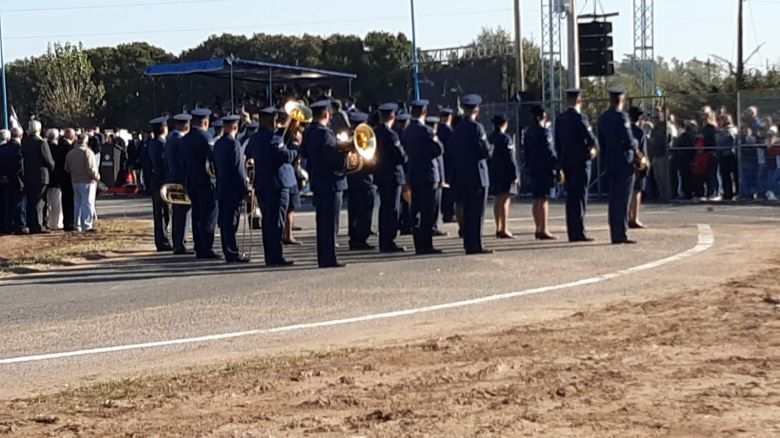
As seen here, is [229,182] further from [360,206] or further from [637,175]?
[637,175]

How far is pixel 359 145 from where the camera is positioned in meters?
16.8

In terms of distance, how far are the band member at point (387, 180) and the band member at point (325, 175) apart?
172cm

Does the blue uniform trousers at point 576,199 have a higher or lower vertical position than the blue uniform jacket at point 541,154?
lower

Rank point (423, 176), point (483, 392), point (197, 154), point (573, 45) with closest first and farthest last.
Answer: point (483, 392), point (423, 176), point (197, 154), point (573, 45)

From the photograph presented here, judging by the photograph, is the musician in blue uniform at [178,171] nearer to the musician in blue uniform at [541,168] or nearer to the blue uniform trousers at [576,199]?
the musician in blue uniform at [541,168]

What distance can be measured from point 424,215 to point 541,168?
2.48m

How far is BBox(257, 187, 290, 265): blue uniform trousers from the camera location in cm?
1692

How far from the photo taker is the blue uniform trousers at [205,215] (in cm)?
1841

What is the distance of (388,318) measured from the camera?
1244cm

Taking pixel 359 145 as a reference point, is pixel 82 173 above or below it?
below

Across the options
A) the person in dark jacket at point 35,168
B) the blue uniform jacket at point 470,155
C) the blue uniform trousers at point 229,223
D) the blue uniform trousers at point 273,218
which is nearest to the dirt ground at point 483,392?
the blue uniform trousers at point 273,218

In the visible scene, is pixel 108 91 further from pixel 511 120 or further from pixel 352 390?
pixel 352 390

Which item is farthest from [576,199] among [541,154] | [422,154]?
[422,154]

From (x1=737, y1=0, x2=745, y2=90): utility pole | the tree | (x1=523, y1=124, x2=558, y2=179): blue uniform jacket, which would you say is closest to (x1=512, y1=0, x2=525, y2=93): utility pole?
(x1=737, y1=0, x2=745, y2=90): utility pole
